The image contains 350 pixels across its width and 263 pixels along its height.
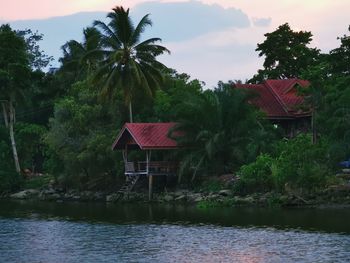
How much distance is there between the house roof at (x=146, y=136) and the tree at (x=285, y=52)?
17516 millimetres

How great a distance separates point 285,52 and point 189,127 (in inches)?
759

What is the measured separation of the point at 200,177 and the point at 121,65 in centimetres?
1074

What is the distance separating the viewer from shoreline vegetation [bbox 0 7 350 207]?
133 feet

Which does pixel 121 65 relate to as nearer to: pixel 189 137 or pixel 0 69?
pixel 189 137

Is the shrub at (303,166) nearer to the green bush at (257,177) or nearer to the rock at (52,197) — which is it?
the green bush at (257,177)

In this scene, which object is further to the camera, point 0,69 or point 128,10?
point 0,69

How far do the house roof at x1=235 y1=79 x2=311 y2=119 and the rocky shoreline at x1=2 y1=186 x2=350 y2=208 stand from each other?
12.0m

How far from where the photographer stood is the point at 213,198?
140 feet

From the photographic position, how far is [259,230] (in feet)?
93.3

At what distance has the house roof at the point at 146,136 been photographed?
47500 mm

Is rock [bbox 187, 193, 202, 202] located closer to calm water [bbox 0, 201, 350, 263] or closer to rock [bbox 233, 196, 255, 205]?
rock [bbox 233, 196, 255, 205]

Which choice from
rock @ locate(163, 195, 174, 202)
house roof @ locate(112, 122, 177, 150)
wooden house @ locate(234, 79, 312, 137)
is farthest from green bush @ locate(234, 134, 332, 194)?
wooden house @ locate(234, 79, 312, 137)

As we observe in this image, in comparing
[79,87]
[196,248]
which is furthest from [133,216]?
[79,87]

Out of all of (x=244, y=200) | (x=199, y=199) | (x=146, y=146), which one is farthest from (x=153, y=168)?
(x=244, y=200)
